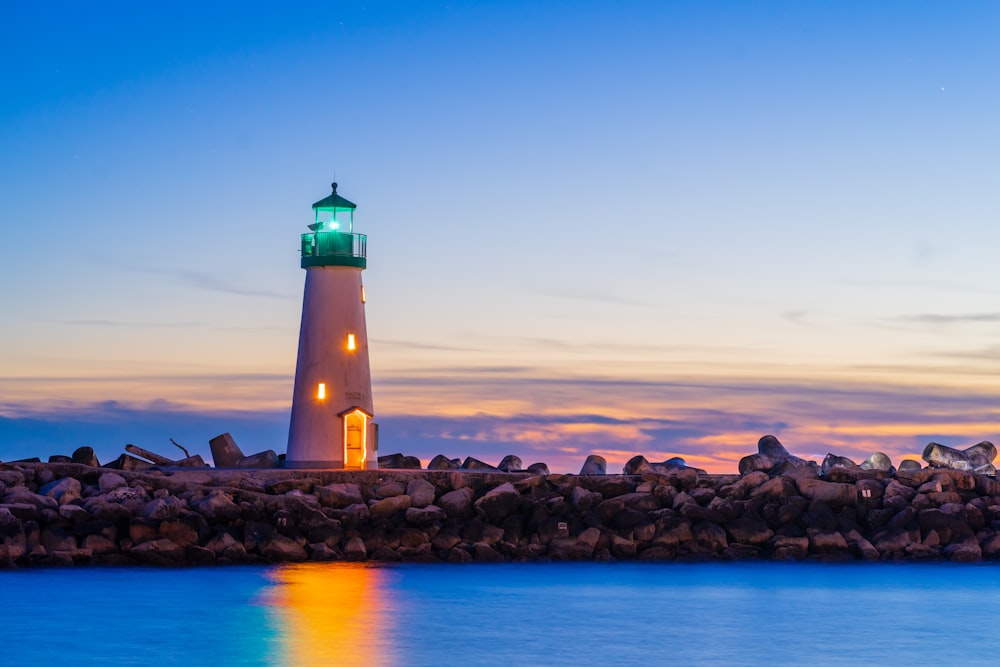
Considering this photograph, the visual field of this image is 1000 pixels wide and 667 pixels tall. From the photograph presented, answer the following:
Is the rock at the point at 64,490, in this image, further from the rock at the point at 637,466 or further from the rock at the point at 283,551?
the rock at the point at 637,466

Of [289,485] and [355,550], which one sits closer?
[355,550]

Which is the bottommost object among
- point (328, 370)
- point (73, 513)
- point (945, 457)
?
point (73, 513)

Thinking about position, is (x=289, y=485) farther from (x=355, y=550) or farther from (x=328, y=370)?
(x=328, y=370)

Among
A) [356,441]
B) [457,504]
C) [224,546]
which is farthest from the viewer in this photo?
[356,441]

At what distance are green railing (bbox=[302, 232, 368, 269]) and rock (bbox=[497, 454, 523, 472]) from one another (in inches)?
160

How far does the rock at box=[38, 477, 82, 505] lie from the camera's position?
20.5m

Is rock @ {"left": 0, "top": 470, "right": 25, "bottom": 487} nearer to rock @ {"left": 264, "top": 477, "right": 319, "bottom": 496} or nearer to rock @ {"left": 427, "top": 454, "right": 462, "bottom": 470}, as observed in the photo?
rock @ {"left": 264, "top": 477, "right": 319, "bottom": 496}

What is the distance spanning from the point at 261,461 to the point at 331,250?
353 centimetres

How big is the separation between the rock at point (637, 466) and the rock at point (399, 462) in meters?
4.07

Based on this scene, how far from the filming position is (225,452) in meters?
25.7

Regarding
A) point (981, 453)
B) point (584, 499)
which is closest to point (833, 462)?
point (981, 453)

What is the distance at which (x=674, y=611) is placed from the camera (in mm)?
19203

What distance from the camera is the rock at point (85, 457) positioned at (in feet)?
79.5

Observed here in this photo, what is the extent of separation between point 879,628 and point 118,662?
27.9 ft
